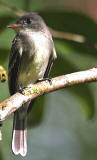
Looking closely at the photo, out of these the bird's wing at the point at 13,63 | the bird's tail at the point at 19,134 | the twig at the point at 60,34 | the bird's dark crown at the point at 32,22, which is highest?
the twig at the point at 60,34

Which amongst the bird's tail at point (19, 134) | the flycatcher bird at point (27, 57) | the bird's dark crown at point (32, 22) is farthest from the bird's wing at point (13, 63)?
the bird's tail at point (19, 134)

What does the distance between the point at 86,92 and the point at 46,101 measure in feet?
0.78

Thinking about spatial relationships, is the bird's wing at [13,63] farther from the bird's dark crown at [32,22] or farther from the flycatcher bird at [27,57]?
the bird's dark crown at [32,22]

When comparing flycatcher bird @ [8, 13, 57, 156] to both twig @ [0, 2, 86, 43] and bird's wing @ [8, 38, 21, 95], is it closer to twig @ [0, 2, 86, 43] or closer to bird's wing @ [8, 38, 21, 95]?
bird's wing @ [8, 38, 21, 95]

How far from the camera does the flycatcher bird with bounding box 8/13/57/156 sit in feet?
9.07

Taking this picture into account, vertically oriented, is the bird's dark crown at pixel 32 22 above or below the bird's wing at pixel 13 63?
above

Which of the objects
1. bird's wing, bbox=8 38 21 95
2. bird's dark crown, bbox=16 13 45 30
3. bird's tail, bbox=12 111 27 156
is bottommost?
bird's tail, bbox=12 111 27 156

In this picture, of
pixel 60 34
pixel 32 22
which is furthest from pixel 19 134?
pixel 60 34

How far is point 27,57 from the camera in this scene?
276 centimetres

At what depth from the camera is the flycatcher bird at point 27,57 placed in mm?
2766

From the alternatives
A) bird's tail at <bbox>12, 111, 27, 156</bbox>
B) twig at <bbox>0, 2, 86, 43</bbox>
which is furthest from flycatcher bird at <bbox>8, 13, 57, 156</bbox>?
twig at <bbox>0, 2, 86, 43</bbox>

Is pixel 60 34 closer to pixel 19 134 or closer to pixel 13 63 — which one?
pixel 13 63

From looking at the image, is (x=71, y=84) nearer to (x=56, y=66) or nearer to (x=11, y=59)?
(x=56, y=66)

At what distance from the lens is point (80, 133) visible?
4.37 metres
